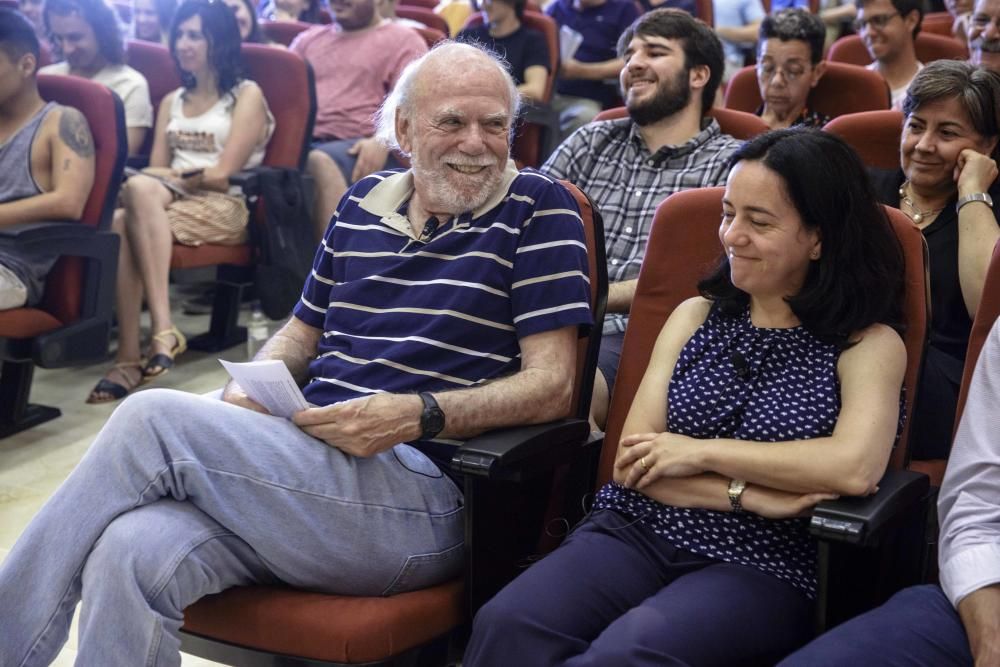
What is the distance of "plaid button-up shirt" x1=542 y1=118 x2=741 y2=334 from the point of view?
2.45 m

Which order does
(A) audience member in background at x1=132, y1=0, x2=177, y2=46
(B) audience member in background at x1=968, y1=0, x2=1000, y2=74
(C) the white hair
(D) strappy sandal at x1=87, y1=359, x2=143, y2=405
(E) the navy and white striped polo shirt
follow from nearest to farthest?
(E) the navy and white striped polo shirt → (C) the white hair → (B) audience member in background at x1=968, y1=0, x2=1000, y2=74 → (D) strappy sandal at x1=87, y1=359, x2=143, y2=405 → (A) audience member in background at x1=132, y1=0, x2=177, y2=46

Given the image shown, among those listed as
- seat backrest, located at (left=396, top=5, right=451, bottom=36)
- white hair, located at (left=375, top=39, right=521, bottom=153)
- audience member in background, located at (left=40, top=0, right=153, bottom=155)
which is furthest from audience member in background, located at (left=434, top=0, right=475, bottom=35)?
white hair, located at (left=375, top=39, right=521, bottom=153)

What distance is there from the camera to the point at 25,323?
284 cm

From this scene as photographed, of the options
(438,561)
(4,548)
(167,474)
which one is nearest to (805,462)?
(438,561)

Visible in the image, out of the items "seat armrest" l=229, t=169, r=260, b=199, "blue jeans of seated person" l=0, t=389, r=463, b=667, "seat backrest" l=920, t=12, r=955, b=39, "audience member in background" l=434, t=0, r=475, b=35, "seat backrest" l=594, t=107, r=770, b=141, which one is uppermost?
"seat backrest" l=920, t=12, r=955, b=39

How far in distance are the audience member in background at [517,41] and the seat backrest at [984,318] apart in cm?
277

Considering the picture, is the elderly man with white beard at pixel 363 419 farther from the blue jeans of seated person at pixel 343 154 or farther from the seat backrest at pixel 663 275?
the blue jeans of seated person at pixel 343 154

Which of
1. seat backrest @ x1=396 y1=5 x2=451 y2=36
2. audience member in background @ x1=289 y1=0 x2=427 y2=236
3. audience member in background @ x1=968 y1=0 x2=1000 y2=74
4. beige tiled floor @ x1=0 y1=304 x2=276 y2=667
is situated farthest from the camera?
seat backrest @ x1=396 y1=5 x2=451 y2=36

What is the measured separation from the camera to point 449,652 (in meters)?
1.58

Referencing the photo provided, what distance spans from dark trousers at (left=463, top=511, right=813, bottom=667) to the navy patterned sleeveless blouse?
29 mm

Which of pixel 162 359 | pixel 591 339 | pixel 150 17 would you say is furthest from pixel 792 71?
pixel 150 17

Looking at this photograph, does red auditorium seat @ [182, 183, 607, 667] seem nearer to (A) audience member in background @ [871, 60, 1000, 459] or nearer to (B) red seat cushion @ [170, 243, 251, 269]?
(A) audience member in background @ [871, 60, 1000, 459]

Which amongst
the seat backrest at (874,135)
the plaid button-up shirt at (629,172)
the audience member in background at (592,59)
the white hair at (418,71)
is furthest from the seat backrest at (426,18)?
the white hair at (418,71)

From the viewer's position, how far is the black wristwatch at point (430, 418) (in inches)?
63.9
